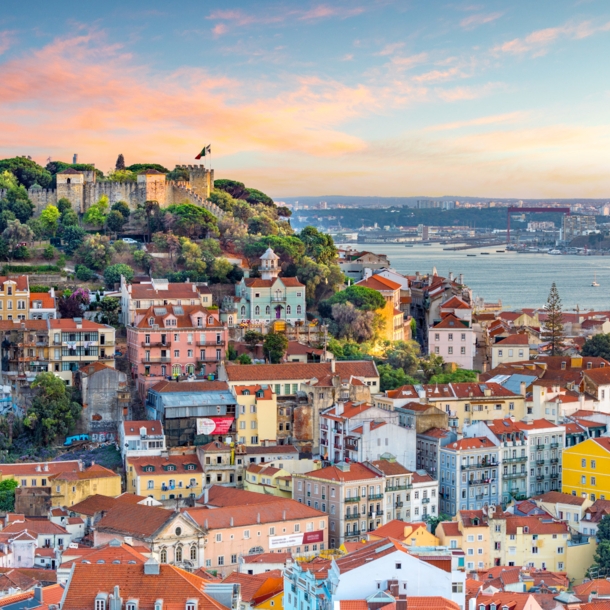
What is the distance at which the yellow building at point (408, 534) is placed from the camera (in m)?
30.9

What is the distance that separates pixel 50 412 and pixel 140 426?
299 centimetres

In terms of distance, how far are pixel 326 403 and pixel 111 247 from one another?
17404 mm

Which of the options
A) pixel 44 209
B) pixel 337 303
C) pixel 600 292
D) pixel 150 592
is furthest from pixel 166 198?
pixel 600 292

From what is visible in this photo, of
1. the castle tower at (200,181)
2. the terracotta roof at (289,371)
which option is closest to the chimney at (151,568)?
the terracotta roof at (289,371)

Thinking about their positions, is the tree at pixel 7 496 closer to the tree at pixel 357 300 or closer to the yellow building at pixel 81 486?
the yellow building at pixel 81 486

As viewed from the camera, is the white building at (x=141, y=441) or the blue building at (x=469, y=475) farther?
the white building at (x=141, y=441)

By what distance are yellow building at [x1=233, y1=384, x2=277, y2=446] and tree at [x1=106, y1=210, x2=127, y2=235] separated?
20.4 meters

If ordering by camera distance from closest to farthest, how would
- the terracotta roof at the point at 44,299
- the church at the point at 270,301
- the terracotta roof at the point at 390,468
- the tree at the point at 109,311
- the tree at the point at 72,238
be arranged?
the terracotta roof at the point at 390,468
the terracotta roof at the point at 44,299
the tree at the point at 109,311
the church at the point at 270,301
the tree at the point at 72,238

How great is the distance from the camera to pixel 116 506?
32875 mm

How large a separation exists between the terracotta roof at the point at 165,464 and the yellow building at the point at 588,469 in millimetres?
10477

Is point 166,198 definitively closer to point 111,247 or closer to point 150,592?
point 111,247

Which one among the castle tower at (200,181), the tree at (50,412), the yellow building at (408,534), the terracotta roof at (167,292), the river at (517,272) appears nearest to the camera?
the yellow building at (408,534)

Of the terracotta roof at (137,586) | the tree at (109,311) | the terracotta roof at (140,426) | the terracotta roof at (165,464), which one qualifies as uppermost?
the tree at (109,311)

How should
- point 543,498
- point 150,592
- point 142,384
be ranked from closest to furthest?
1. point 150,592
2. point 543,498
3. point 142,384
